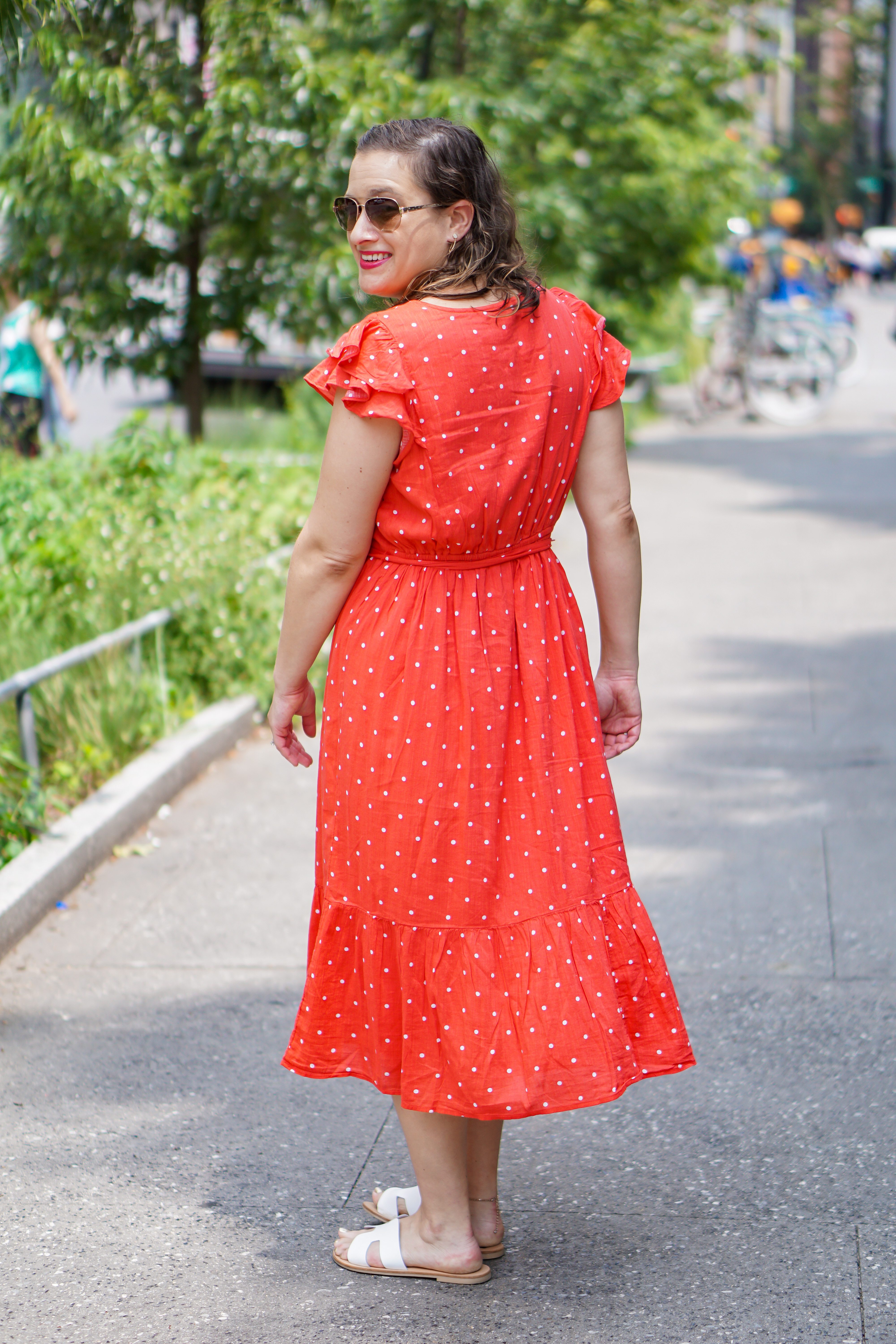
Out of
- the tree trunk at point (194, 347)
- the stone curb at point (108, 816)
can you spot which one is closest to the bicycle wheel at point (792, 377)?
the tree trunk at point (194, 347)

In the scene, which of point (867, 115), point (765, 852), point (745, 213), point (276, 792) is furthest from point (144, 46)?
point (867, 115)

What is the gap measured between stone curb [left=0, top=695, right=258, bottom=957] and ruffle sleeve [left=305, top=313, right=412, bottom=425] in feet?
7.55

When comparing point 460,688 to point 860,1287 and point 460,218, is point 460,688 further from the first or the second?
point 860,1287

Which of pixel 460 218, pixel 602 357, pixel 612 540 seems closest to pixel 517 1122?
pixel 612 540

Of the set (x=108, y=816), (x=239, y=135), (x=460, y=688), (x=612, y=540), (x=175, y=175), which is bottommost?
(x=108, y=816)

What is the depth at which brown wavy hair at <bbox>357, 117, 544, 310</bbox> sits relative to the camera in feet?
7.89

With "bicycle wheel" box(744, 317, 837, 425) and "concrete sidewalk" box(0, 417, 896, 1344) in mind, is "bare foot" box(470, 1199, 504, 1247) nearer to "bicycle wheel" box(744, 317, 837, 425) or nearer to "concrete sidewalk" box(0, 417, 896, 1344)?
"concrete sidewalk" box(0, 417, 896, 1344)

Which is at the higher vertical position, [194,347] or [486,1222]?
[194,347]

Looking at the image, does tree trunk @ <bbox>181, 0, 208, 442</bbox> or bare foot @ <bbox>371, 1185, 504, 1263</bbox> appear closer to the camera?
bare foot @ <bbox>371, 1185, 504, 1263</bbox>

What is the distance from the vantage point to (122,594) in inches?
237

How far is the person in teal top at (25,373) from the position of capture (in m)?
8.91

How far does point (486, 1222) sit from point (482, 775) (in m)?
0.91

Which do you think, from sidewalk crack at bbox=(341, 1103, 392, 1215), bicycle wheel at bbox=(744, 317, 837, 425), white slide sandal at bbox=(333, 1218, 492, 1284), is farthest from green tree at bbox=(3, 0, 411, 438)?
bicycle wheel at bbox=(744, 317, 837, 425)

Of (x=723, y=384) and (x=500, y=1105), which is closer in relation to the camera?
(x=500, y=1105)
